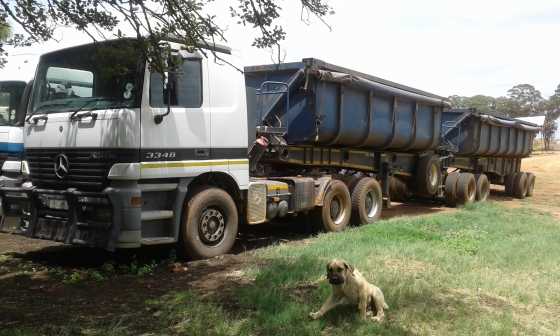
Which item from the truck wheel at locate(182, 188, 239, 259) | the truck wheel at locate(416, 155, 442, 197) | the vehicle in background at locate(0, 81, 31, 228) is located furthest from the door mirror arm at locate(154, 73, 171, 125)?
the truck wheel at locate(416, 155, 442, 197)

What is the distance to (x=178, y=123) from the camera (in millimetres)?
6500

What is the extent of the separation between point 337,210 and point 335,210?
6cm

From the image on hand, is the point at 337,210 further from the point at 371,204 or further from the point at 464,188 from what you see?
the point at 464,188

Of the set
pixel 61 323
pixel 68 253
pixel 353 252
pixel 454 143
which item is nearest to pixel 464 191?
pixel 454 143

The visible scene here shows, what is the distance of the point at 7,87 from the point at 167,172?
675 centimetres

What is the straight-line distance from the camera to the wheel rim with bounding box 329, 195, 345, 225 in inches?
381

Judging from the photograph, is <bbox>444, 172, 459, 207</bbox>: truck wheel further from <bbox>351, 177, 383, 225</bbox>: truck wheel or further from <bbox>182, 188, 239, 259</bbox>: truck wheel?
<bbox>182, 188, 239, 259</bbox>: truck wheel

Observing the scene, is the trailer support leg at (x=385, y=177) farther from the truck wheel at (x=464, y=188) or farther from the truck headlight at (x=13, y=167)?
the truck headlight at (x=13, y=167)

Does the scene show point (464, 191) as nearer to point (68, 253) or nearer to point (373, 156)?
point (373, 156)

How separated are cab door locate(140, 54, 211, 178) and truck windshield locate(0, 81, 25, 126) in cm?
585

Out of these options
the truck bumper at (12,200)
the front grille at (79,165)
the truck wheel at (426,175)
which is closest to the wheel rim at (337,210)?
the truck wheel at (426,175)

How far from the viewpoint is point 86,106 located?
633 cm

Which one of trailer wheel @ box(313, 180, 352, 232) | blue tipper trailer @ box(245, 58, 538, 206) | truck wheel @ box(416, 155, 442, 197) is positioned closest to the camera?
blue tipper trailer @ box(245, 58, 538, 206)

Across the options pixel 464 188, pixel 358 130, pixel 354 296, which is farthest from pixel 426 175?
pixel 354 296
